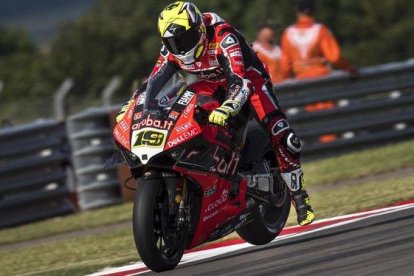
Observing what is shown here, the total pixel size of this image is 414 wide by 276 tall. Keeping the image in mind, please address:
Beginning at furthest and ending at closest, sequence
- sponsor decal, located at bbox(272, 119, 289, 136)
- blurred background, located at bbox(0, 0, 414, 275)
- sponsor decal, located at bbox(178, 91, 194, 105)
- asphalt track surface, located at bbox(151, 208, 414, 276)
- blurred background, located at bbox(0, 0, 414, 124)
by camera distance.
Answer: blurred background, located at bbox(0, 0, 414, 124) → blurred background, located at bbox(0, 0, 414, 275) → sponsor decal, located at bbox(272, 119, 289, 136) → sponsor decal, located at bbox(178, 91, 194, 105) → asphalt track surface, located at bbox(151, 208, 414, 276)

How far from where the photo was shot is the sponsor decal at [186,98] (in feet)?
25.2

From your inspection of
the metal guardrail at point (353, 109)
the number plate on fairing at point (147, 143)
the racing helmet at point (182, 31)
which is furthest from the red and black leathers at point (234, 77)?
the metal guardrail at point (353, 109)

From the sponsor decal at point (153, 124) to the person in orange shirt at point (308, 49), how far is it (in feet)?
23.7

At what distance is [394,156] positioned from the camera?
532 inches

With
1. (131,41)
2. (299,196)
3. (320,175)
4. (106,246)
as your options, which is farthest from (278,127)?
(131,41)

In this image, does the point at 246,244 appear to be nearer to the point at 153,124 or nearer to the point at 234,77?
the point at 234,77

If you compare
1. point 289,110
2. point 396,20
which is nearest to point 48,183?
point 289,110

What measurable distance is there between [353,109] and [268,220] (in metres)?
6.02

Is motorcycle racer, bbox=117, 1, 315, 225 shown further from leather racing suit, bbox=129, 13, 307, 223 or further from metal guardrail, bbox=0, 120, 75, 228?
metal guardrail, bbox=0, 120, 75, 228

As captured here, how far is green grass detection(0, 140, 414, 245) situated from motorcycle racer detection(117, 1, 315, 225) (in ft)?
12.2

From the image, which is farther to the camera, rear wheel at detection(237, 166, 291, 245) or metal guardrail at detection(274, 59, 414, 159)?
metal guardrail at detection(274, 59, 414, 159)

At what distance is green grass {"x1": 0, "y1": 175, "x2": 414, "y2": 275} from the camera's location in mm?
8883

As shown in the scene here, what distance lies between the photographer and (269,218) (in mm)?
8703

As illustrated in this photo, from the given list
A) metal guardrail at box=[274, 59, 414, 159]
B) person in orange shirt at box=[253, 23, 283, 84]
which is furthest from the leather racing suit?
person in orange shirt at box=[253, 23, 283, 84]
